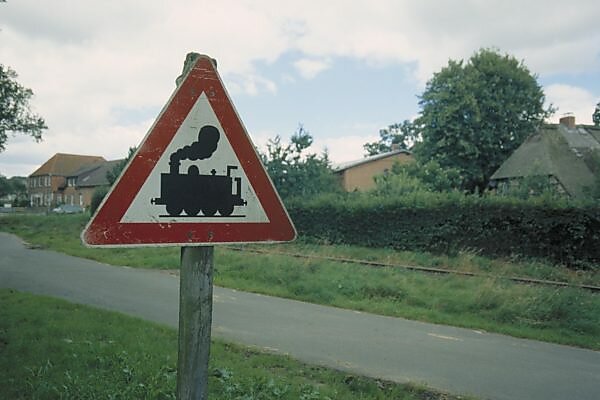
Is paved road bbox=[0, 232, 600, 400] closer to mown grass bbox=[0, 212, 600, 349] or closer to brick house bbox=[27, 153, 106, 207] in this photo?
mown grass bbox=[0, 212, 600, 349]

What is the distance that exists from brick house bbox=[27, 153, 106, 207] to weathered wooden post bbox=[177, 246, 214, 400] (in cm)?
9550

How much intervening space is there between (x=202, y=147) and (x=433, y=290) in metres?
11.5

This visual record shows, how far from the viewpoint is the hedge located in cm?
1844

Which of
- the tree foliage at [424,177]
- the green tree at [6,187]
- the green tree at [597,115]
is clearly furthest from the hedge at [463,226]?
the green tree at [6,187]

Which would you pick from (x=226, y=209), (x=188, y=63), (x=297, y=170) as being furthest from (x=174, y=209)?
(x=297, y=170)

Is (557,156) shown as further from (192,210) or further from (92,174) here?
(92,174)

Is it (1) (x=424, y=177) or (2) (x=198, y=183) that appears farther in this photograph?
(1) (x=424, y=177)

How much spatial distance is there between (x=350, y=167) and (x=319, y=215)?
93.8ft

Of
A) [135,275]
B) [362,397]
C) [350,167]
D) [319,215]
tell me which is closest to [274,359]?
[362,397]

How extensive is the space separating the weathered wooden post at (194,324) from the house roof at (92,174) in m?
85.2

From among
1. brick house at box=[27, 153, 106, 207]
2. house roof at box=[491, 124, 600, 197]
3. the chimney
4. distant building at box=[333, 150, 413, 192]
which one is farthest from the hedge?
brick house at box=[27, 153, 106, 207]

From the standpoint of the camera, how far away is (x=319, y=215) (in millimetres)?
27375

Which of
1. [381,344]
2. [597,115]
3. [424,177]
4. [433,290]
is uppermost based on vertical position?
[597,115]

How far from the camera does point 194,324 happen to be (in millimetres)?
2371
